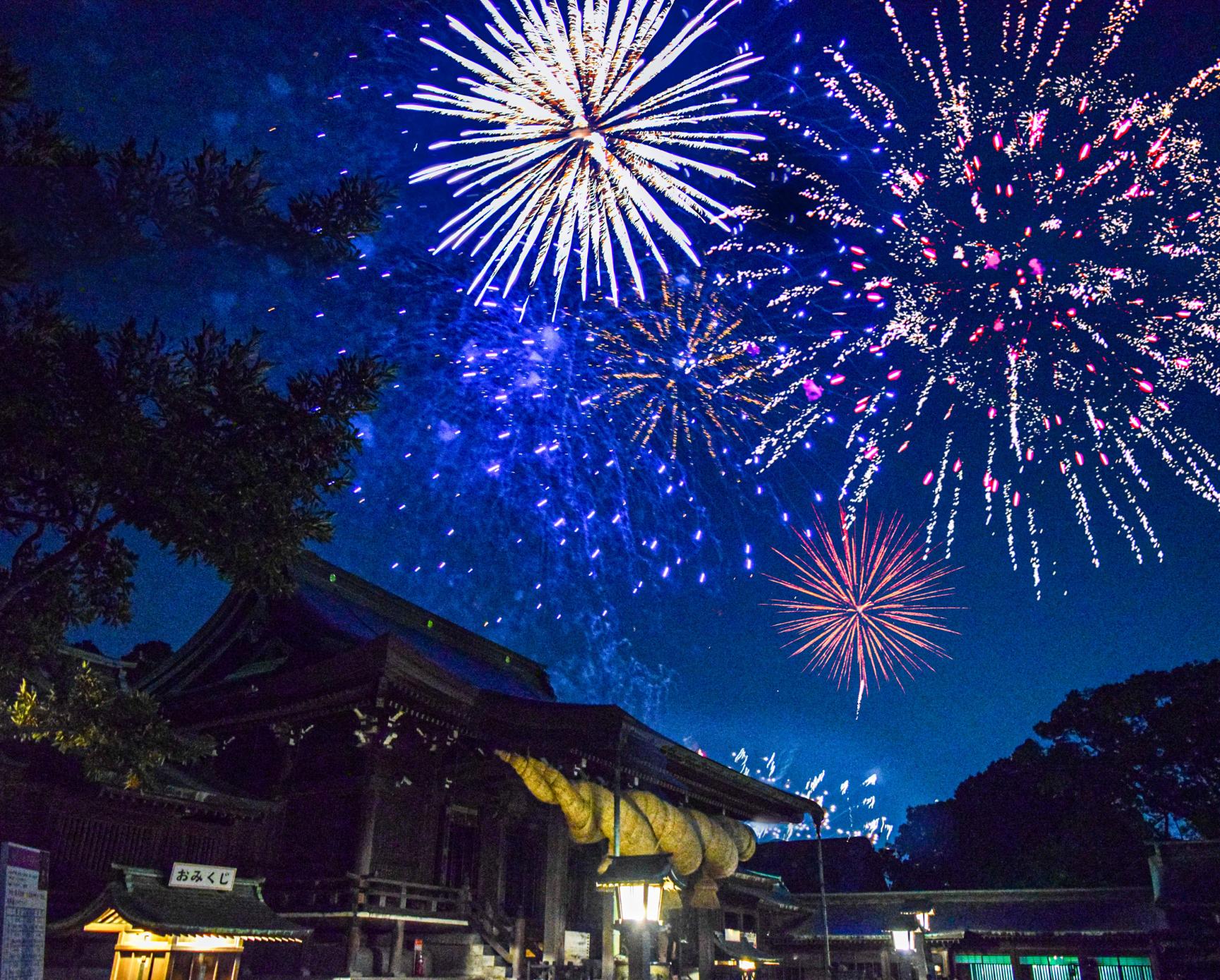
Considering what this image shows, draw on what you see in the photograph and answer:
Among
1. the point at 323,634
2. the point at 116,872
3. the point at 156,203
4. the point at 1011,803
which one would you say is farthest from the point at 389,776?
the point at 1011,803

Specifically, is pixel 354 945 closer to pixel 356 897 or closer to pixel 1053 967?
pixel 356 897

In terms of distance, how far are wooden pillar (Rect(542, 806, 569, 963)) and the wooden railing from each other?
2.10m

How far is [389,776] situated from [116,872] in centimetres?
438

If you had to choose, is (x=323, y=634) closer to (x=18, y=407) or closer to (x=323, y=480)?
(x=323, y=480)

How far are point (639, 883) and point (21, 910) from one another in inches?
272

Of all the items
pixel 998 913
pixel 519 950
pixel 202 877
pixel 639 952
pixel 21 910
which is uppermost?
pixel 21 910

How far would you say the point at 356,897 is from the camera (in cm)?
1231

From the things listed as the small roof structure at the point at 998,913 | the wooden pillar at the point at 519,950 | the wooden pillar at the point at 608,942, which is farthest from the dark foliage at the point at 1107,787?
the wooden pillar at the point at 519,950

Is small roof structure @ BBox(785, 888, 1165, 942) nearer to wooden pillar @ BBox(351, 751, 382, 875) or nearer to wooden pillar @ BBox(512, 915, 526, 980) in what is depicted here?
wooden pillar @ BBox(512, 915, 526, 980)

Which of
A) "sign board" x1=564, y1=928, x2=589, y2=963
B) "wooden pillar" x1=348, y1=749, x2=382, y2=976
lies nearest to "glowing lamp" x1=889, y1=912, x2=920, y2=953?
"sign board" x1=564, y1=928, x2=589, y2=963

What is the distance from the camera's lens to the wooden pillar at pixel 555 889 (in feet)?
48.4

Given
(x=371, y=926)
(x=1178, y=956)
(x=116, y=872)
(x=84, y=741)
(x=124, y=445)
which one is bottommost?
(x=1178, y=956)

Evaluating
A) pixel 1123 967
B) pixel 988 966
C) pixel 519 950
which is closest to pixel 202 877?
pixel 519 950

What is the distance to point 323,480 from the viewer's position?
8.98 metres
